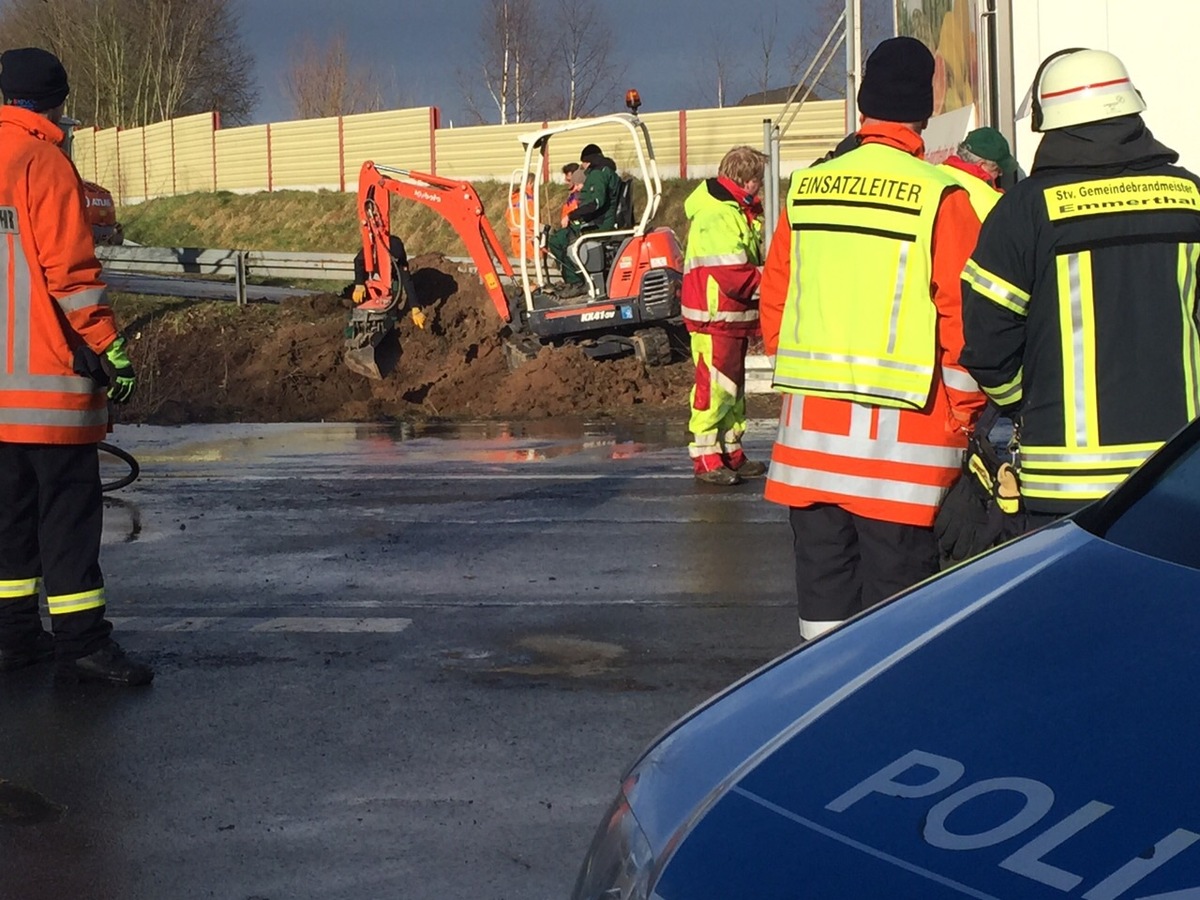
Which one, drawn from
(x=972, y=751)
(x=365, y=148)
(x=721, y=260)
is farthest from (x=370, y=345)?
(x=365, y=148)

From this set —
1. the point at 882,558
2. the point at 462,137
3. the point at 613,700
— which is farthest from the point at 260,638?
the point at 462,137

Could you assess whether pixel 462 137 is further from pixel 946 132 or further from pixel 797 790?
pixel 797 790

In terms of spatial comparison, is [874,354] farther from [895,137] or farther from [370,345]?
[370,345]

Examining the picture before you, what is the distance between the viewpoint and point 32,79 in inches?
224

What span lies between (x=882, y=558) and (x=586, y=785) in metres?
1.06

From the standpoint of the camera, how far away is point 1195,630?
209 centimetres

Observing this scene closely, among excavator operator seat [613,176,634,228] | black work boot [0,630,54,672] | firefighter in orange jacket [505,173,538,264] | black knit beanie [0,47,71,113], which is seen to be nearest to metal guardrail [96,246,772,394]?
firefighter in orange jacket [505,173,538,264]

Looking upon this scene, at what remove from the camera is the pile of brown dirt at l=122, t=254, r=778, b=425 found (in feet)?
51.5

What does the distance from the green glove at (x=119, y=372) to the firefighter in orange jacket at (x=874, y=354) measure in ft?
7.88

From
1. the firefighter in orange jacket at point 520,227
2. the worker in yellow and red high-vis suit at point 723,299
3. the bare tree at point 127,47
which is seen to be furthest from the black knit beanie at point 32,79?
the bare tree at point 127,47

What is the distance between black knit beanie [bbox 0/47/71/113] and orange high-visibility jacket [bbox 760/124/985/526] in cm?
273

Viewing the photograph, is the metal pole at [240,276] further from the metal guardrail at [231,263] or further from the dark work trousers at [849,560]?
the dark work trousers at [849,560]

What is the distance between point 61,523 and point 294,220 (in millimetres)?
35489

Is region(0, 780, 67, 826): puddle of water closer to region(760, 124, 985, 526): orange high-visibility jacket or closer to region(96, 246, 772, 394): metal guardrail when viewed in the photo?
region(760, 124, 985, 526): orange high-visibility jacket
